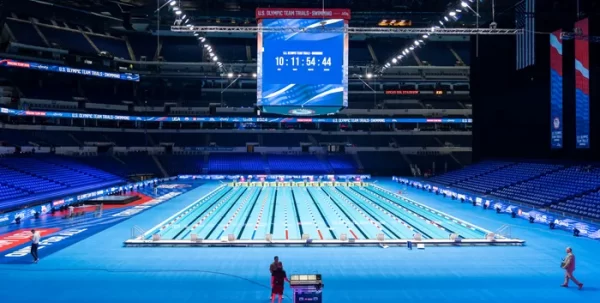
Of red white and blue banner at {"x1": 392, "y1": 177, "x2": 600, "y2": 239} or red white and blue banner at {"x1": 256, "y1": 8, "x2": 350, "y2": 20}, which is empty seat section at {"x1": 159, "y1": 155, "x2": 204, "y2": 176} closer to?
red white and blue banner at {"x1": 392, "y1": 177, "x2": 600, "y2": 239}

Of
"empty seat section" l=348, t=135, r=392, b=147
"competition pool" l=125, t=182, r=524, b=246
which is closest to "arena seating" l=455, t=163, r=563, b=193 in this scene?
"competition pool" l=125, t=182, r=524, b=246

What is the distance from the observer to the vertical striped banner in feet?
70.7

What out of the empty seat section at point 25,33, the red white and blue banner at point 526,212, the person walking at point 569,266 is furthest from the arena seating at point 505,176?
the empty seat section at point 25,33

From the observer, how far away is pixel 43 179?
24.4 metres

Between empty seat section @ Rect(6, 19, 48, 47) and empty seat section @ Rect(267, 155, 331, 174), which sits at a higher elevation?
empty seat section @ Rect(6, 19, 48, 47)

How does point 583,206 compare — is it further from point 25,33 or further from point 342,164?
point 25,33

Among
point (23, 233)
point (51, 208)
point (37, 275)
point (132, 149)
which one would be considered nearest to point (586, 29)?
point (37, 275)

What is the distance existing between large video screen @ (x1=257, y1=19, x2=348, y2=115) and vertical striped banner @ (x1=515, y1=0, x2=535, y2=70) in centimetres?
997

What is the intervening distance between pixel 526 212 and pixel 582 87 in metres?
7.14

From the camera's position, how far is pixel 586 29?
1880cm

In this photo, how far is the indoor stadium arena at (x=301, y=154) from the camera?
966 cm

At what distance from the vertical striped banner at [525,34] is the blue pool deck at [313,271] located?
13305 mm

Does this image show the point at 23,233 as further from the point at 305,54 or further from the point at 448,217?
the point at 448,217

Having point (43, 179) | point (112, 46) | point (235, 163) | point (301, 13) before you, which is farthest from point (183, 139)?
point (301, 13)
